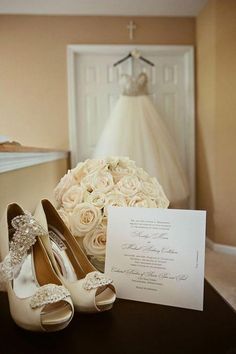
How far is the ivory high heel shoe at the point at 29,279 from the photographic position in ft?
1.36

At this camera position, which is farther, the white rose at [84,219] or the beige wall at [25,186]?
the beige wall at [25,186]

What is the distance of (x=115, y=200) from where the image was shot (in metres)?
0.61

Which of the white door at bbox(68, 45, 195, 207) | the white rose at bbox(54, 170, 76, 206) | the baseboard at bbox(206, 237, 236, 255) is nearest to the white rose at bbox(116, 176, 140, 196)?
the white rose at bbox(54, 170, 76, 206)

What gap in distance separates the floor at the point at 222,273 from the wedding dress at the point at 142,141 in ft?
1.85

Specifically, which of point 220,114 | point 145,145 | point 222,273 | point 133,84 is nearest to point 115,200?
point 222,273

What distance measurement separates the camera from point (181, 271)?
1.64ft

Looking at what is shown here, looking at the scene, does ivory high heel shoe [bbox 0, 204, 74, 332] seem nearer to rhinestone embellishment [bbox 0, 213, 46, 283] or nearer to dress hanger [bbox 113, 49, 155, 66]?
rhinestone embellishment [bbox 0, 213, 46, 283]

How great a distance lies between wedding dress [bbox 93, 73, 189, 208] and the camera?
2611mm

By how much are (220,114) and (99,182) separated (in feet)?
7.23

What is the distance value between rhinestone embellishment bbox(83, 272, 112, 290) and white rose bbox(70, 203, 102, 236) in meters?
0.11

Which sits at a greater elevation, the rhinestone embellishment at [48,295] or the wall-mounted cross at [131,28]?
the wall-mounted cross at [131,28]

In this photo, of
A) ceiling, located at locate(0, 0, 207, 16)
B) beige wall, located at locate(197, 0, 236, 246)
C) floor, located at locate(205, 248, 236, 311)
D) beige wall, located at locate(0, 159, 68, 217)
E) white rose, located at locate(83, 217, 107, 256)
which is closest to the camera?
white rose, located at locate(83, 217, 107, 256)

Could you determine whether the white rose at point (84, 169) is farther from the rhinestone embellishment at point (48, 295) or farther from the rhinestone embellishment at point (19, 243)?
the rhinestone embellishment at point (48, 295)

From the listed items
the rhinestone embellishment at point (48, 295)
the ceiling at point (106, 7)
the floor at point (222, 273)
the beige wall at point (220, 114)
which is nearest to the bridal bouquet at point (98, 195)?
the rhinestone embellishment at point (48, 295)
